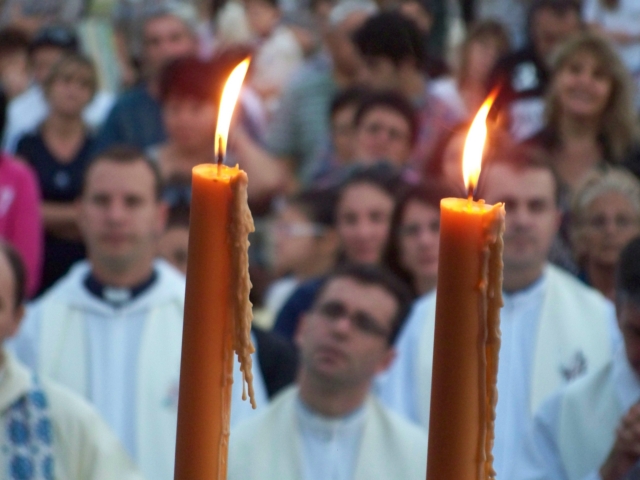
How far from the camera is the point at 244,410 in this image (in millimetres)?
4062

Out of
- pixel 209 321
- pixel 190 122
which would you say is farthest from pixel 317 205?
pixel 209 321

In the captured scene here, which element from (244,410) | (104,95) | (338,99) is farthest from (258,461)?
(104,95)

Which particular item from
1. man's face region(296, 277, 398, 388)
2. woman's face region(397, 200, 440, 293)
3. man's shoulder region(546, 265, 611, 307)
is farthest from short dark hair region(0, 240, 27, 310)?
man's shoulder region(546, 265, 611, 307)

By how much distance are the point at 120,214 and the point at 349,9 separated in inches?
178

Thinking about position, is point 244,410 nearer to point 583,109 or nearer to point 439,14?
point 583,109

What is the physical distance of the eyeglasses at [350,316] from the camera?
3635mm

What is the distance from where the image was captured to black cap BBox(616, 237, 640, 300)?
2689 mm

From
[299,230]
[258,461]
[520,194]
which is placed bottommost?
[258,461]

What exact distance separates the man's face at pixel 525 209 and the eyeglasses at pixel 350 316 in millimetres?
689

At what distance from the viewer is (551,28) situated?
22.9 feet

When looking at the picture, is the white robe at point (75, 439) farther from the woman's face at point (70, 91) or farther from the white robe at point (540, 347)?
the woman's face at point (70, 91)

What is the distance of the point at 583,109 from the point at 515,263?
1568 mm

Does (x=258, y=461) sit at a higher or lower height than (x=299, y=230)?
lower

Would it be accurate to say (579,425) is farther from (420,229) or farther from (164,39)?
(164,39)
